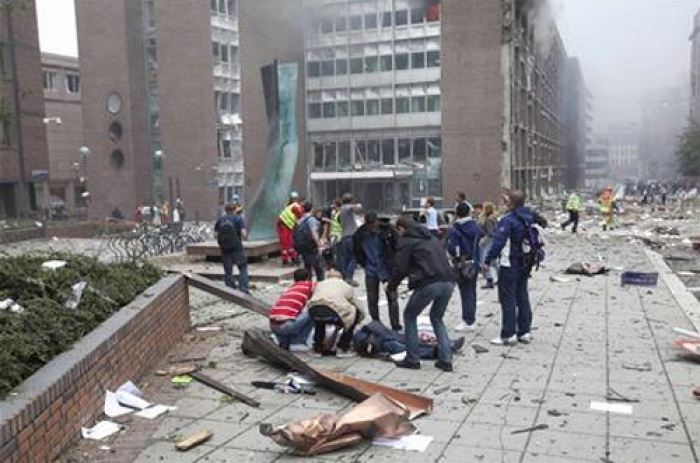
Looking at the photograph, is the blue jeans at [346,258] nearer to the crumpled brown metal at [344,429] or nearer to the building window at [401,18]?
the crumpled brown metal at [344,429]

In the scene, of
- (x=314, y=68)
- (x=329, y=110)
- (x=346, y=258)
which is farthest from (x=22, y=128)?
(x=346, y=258)

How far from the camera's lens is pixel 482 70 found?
42.5 meters

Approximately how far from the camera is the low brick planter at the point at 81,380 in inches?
157

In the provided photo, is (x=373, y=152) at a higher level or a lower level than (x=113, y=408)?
higher

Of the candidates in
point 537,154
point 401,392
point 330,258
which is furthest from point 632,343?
point 537,154

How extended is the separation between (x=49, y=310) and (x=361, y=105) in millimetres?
43012

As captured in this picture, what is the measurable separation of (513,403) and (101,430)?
121 inches

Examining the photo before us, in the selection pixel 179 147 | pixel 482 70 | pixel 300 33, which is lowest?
pixel 179 147

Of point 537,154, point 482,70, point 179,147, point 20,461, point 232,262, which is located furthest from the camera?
point 537,154

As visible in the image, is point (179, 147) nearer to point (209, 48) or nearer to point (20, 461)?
point (209, 48)

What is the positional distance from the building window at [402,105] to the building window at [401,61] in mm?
1966

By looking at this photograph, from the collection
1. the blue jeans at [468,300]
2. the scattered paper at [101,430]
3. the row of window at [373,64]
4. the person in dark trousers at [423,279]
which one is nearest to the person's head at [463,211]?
the blue jeans at [468,300]

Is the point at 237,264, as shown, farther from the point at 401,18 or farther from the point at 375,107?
the point at 401,18

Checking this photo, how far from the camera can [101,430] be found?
4957 millimetres
